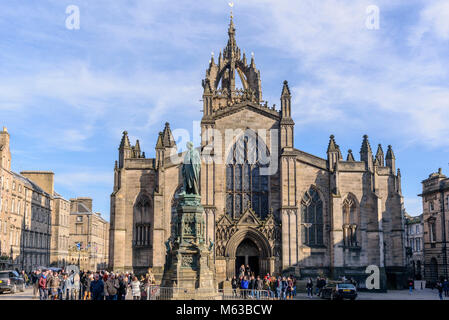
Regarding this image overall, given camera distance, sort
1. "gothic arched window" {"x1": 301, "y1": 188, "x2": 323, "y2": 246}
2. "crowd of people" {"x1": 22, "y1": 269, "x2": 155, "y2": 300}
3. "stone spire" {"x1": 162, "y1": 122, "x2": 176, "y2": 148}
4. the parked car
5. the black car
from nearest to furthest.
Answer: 1. "crowd of people" {"x1": 22, "y1": 269, "x2": 155, "y2": 300}
2. the parked car
3. the black car
4. "gothic arched window" {"x1": 301, "y1": 188, "x2": 323, "y2": 246}
5. "stone spire" {"x1": 162, "y1": 122, "x2": 176, "y2": 148}

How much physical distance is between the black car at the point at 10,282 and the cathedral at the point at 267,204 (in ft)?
22.8

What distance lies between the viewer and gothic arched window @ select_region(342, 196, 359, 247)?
40.2 m

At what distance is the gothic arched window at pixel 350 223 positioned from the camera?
4025cm

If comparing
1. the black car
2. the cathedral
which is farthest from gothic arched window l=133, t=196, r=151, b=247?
the black car

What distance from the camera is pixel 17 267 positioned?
184 feet

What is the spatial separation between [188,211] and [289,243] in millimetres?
16216

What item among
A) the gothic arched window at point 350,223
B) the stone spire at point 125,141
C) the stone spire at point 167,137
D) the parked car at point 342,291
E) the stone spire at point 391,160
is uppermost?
the stone spire at point 167,137

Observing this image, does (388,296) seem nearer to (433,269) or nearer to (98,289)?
Answer: (98,289)

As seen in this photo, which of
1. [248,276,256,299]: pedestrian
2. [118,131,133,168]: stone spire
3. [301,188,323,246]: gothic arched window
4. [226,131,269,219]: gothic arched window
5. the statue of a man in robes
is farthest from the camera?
[118,131,133,168]: stone spire

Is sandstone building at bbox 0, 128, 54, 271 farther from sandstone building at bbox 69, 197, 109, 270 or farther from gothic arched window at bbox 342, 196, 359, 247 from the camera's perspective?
gothic arched window at bbox 342, 196, 359, 247

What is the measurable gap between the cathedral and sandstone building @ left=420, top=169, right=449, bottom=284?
1519cm

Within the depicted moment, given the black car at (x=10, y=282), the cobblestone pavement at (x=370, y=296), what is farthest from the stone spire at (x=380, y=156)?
the black car at (x=10, y=282)

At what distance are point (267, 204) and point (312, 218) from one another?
3872 mm

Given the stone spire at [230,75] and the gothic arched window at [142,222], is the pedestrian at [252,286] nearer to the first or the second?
the gothic arched window at [142,222]
